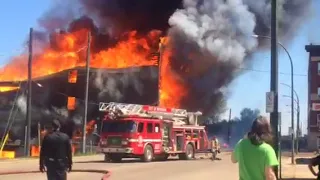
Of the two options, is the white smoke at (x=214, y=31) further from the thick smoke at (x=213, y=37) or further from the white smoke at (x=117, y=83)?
the white smoke at (x=117, y=83)

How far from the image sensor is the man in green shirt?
584 cm

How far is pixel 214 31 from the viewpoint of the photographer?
5006 cm

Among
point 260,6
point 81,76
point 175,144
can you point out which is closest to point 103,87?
point 81,76

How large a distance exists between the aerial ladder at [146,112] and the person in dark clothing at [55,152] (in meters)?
18.9

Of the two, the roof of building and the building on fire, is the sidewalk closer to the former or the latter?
the building on fire

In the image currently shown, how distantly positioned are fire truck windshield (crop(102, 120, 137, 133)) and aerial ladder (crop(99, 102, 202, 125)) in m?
0.33

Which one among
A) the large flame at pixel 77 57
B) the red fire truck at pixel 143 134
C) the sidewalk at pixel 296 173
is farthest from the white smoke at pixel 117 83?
the sidewalk at pixel 296 173

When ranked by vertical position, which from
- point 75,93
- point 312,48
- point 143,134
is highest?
point 312,48

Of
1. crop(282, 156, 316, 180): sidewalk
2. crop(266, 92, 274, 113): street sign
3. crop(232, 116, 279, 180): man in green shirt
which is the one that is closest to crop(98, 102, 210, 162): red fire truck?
crop(282, 156, 316, 180): sidewalk

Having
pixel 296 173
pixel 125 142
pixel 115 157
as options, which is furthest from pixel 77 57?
pixel 296 173

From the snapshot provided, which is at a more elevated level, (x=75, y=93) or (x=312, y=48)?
(x=312, y=48)

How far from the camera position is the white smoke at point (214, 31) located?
4950 cm

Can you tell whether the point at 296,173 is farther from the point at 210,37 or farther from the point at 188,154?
the point at 210,37

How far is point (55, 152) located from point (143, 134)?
63.6ft
